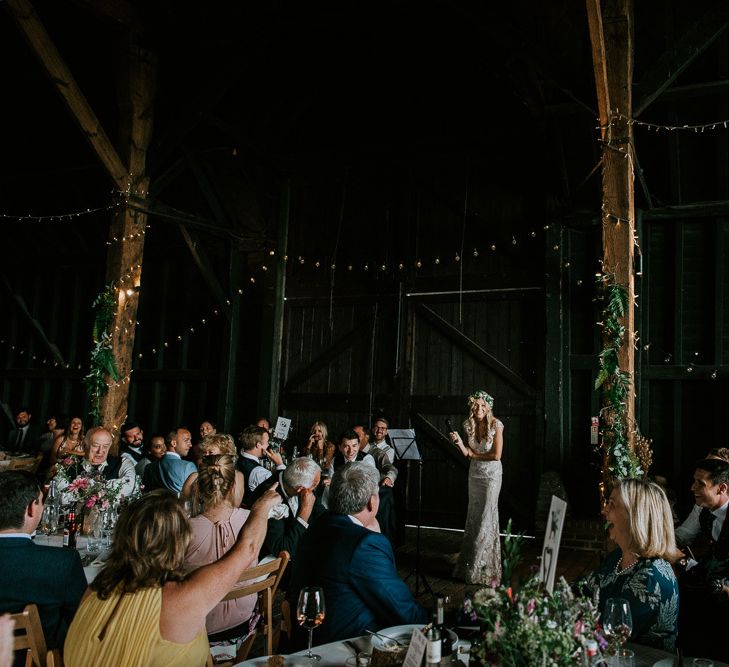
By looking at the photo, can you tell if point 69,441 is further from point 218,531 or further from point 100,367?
point 218,531

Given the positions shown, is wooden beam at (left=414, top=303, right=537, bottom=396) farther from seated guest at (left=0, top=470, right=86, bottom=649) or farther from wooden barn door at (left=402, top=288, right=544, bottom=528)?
seated guest at (left=0, top=470, right=86, bottom=649)

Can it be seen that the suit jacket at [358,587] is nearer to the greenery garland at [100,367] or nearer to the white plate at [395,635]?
the white plate at [395,635]

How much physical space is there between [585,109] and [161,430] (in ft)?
28.6

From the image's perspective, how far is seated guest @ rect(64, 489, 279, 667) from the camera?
78.5 inches

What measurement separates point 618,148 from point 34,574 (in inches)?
227

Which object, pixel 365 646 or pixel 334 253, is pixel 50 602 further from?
pixel 334 253

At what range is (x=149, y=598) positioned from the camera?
203 cm

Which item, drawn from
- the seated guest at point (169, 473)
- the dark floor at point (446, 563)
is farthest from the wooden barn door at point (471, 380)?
the seated guest at point (169, 473)

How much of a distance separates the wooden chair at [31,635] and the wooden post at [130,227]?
566cm

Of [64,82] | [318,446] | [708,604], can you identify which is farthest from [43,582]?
[64,82]

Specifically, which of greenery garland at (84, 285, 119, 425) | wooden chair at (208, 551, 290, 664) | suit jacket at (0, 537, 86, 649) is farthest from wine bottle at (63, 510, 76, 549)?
greenery garland at (84, 285, 119, 425)

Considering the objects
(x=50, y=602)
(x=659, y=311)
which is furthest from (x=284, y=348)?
(x=50, y=602)

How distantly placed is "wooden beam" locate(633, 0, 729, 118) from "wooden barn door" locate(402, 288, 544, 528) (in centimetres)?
313

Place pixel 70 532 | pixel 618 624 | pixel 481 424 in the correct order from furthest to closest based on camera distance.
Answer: pixel 481 424
pixel 70 532
pixel 618 624
